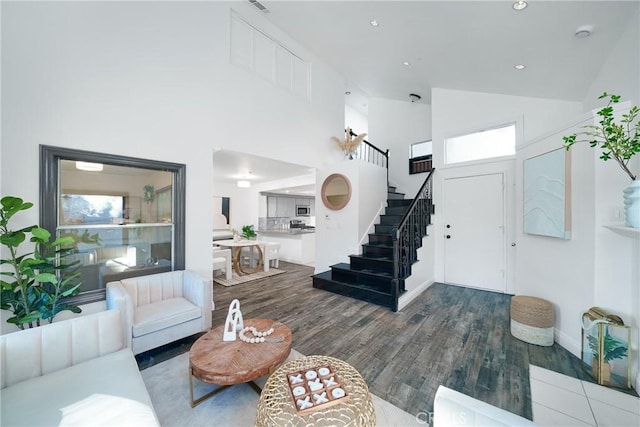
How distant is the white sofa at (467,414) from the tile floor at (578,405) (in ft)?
2.85

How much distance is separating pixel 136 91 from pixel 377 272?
418cm

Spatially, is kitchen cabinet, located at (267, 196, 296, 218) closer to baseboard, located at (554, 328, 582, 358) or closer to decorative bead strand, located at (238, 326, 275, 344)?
decorative bead strand, located at (238, 326, 275, 344)

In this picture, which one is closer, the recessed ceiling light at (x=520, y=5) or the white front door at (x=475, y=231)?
the recessed ceiling light at (x=520, y=5)

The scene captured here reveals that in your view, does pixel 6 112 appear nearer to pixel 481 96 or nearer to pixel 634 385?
pixel 634 385

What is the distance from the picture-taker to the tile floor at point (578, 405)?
4.63 ft

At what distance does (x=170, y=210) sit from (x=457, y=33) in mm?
4547

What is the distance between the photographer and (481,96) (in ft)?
15.2

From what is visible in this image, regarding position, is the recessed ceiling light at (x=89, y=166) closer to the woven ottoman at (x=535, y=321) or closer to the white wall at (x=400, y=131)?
the woven ottoman at (x=535, y=321)

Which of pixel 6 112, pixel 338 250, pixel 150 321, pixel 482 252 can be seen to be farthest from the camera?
pixel 338 250

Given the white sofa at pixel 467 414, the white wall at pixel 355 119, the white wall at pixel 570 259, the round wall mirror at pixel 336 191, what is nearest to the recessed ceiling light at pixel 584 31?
the white wall at pixel 570 259

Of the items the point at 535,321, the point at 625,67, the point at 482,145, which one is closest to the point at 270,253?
the point at 535,321

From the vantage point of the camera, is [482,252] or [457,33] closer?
[457,33]

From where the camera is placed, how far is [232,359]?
1.72 m

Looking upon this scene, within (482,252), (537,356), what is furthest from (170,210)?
(482,252)
